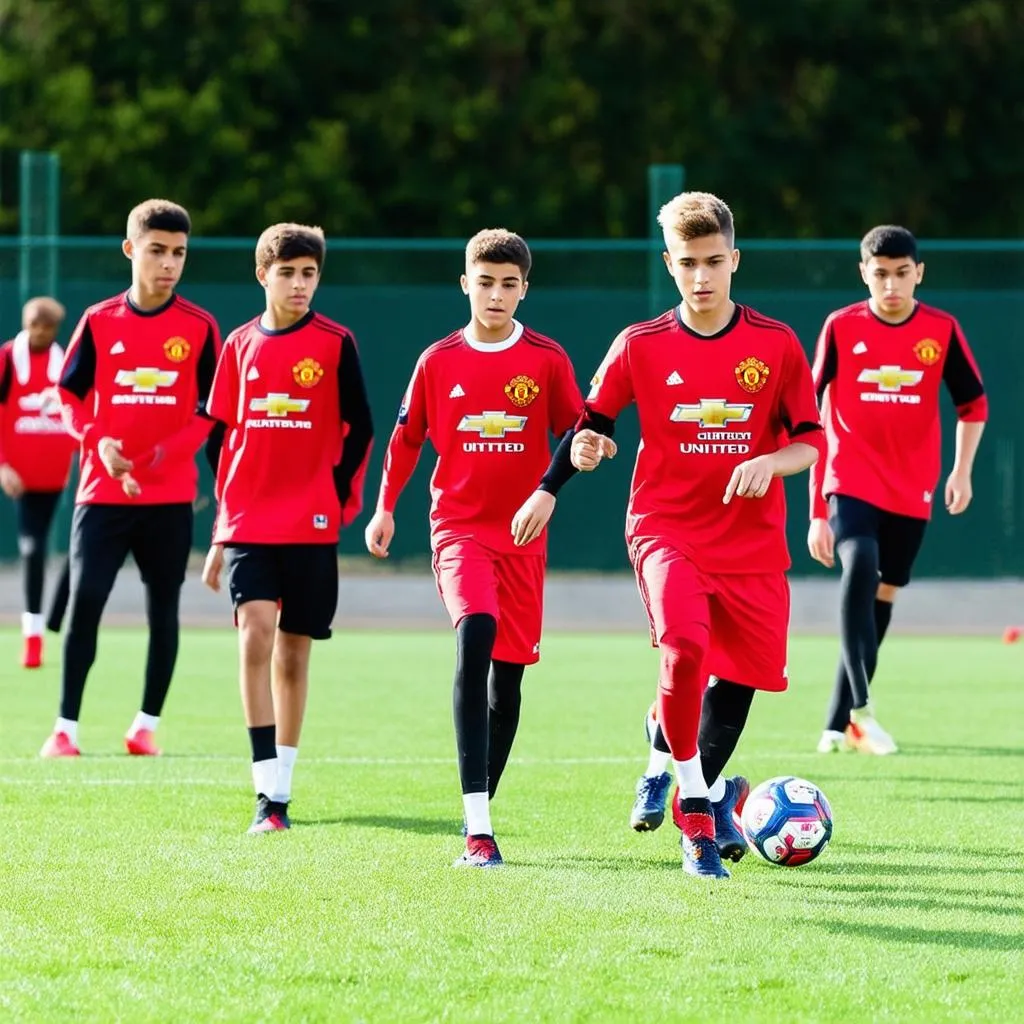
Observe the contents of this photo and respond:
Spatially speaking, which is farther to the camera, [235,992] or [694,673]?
[694,673]

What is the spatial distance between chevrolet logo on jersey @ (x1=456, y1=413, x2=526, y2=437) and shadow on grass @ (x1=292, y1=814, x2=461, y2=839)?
1306 millimetres

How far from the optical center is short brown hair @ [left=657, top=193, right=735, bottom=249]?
6039mm

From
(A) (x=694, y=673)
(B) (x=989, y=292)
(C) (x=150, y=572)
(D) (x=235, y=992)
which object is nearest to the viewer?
(D) (x=235, y=992)

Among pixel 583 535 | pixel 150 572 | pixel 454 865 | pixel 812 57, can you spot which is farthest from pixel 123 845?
pixel 812 57

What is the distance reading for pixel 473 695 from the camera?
6.14 meters

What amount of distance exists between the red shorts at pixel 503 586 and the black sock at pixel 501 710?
76mm

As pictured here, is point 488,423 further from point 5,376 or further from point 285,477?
point 5,376

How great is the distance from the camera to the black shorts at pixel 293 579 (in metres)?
6.96

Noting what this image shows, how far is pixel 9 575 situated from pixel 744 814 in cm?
1257

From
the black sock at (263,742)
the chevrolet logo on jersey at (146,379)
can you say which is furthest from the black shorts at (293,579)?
the chevrolet logo on jersey at (146,379)

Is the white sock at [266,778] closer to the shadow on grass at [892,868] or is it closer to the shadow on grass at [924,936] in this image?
the shadow on grass at [892,868]

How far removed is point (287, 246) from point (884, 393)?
330 cm

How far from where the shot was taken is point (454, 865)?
5949 mm

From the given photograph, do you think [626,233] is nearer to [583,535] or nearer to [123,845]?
[583,535]
